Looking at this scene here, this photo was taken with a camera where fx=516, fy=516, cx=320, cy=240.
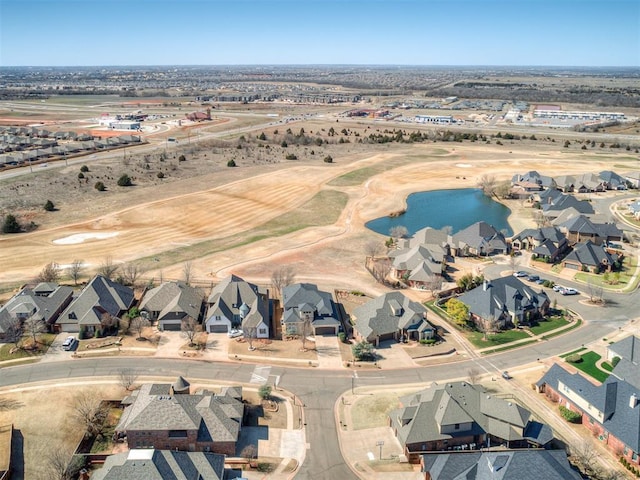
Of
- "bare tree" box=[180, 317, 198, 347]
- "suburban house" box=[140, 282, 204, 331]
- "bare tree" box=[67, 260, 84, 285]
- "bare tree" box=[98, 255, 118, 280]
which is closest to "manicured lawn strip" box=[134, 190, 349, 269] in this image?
"bare tree" box=[98, 255, 118, 280]

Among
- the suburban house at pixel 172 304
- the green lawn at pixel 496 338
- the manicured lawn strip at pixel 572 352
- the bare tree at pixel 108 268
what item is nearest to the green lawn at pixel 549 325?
the green lawn at pixel 496 338

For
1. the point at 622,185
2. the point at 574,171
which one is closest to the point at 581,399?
the point at 622,185

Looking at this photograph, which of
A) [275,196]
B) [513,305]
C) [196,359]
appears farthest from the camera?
[275,196]

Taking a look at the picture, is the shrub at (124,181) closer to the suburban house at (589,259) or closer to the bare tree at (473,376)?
the suburban house at (589,259)

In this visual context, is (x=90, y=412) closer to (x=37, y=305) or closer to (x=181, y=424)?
(x=181, y=424)

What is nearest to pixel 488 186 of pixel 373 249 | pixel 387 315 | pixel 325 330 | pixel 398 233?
pixel 398 233

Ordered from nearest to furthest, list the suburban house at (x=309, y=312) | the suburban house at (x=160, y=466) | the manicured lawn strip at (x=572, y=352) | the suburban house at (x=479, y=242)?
1. the suburban house at (x=160, y=466)
2. the manicured lawn strip at (x=572, y=352)
3. the suburban house at (x=309, y=312)
4. the suburban house at (x=479, y=242)

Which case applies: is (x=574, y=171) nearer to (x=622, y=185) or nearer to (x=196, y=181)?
(x=622, y=185)
